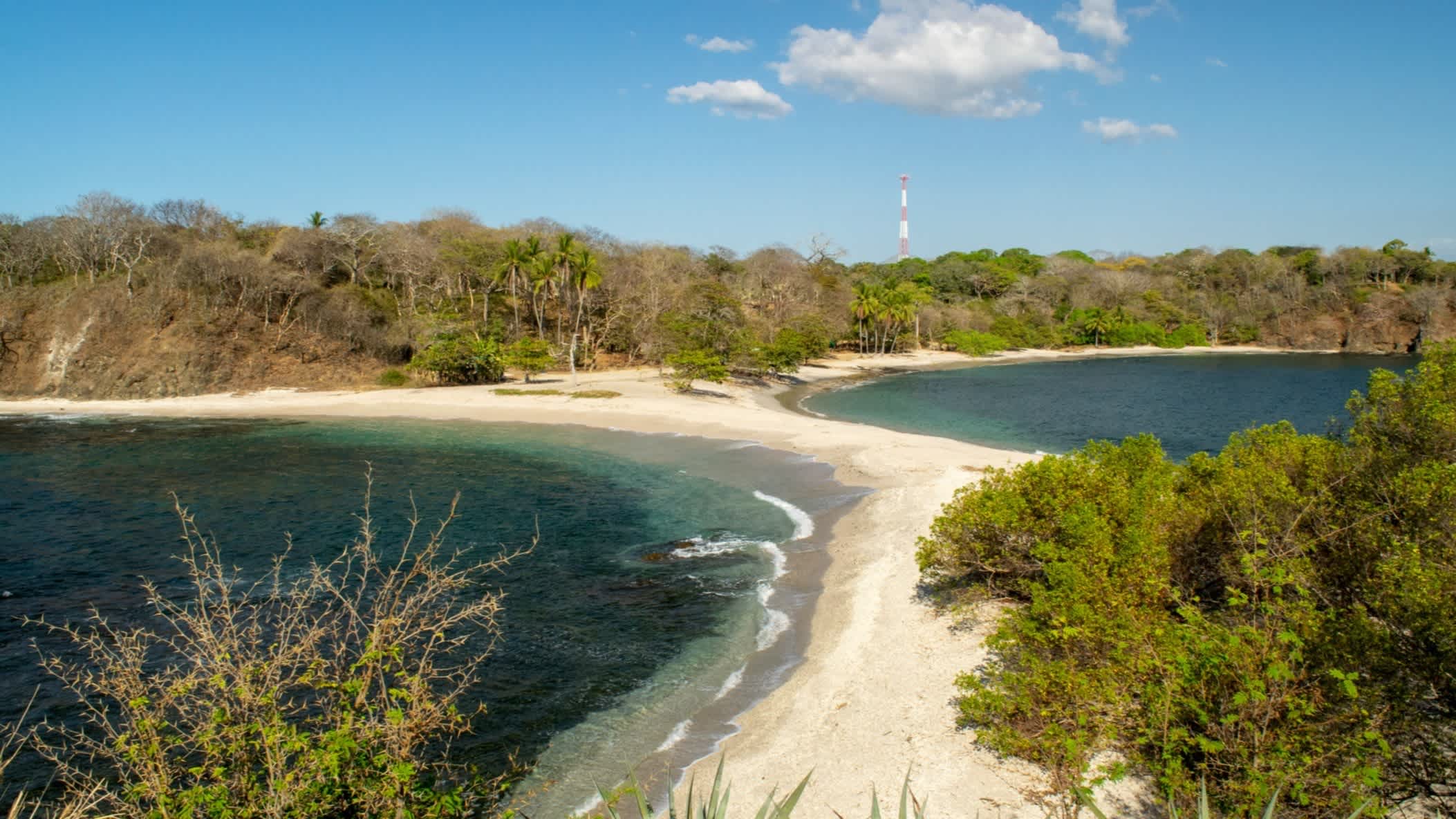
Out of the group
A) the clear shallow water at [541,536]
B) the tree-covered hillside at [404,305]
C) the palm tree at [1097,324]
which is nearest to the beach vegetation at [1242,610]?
the clear shallow water at [541,536]

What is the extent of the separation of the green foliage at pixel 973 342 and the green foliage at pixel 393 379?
58.8 meters

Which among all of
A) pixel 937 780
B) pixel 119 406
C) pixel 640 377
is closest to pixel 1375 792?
pixel 937 780

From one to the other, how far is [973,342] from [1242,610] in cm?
A: 7824

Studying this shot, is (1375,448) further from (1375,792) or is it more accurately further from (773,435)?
(773,435)

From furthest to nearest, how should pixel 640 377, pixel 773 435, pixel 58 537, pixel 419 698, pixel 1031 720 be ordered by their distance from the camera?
pixel 640 377, pixel 773 435, pixel 58 537, pixel 1031 720, pixel 419 698

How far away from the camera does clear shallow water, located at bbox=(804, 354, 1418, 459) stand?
36719 millimetres

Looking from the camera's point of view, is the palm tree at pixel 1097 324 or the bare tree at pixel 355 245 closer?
the bare tree at pixel 355 245

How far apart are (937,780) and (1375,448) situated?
7494 mm

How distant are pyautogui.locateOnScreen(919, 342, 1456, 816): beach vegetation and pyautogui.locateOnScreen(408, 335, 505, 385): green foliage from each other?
39539 mm

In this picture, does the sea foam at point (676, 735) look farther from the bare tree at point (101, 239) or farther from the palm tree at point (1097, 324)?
the palm tree at point (1097, 324)

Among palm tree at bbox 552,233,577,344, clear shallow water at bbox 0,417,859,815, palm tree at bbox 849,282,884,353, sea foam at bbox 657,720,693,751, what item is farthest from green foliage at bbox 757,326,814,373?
sea foam at bbox 657,720,693,751

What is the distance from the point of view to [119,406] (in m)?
43.9

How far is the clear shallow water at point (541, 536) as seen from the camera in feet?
36.7

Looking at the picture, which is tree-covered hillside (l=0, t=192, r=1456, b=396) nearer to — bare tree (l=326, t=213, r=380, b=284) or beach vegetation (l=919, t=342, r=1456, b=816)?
bare tree (l=326, t=213, r=380, b=284)
